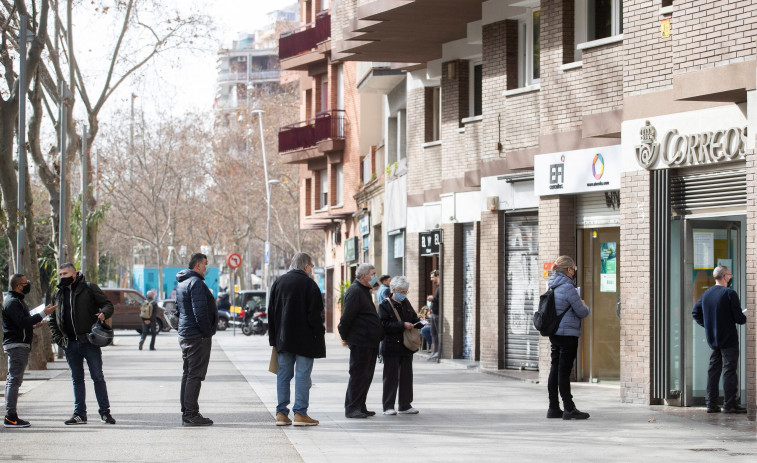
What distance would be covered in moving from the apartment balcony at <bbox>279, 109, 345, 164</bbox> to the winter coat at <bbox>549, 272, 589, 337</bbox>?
3083 centimetres

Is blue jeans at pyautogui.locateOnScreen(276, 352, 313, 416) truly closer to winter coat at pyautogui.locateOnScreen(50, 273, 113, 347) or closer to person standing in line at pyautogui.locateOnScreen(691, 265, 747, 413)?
winter coat at pyautogui.locateOnScreen(50, 273, 113, 347)

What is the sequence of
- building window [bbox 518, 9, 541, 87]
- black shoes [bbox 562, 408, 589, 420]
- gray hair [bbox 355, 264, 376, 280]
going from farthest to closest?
building window [bbox 518, 9, 541, 87], gray hair [bbox 355, 264, 376, 280], black shoes [bbox 562, 408, 589, 420]

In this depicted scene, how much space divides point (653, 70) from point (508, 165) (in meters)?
6.57

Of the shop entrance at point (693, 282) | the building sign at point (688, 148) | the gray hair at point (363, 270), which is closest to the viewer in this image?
the building sign at point (688, 148)

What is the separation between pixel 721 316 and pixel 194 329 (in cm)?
597

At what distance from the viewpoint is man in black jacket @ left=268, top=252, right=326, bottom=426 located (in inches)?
538

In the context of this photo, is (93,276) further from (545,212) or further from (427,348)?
(545,212)

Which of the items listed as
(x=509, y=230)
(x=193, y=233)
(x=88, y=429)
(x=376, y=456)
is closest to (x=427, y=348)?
(x=509, y=230)

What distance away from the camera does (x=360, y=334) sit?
14.5m

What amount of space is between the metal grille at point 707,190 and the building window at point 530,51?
256 inches

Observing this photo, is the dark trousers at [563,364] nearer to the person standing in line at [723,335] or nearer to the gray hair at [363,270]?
the person standing in line at [723,335]

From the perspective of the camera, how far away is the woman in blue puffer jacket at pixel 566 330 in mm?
14125

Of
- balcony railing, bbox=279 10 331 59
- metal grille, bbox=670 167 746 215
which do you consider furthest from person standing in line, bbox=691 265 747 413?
balcony railing, bbox=279 10 331 59

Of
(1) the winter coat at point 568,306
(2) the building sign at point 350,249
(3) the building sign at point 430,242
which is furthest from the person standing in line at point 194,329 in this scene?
(2) the building sign at point 350,249
